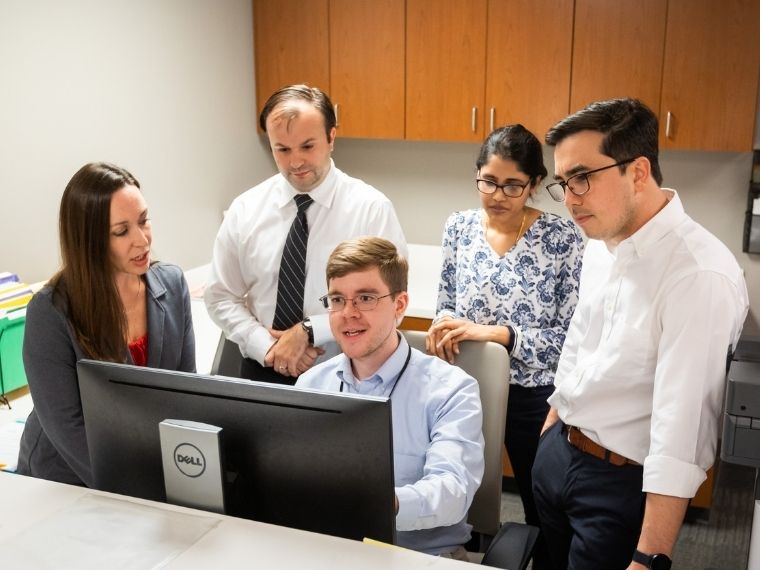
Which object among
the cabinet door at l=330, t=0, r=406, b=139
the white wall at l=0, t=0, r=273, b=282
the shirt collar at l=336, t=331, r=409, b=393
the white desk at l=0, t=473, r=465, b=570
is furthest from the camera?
the cabinet door at l=330, t=0, r=406, b=139

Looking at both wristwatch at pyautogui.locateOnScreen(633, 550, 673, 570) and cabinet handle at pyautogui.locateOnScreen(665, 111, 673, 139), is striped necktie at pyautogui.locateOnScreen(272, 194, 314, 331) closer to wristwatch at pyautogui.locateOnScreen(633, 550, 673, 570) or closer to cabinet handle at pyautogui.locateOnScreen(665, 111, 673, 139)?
wristwatch at pyautogui.locateOnScreen(633, 550, 673, 570)

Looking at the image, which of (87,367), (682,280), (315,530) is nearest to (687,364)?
(682,280)

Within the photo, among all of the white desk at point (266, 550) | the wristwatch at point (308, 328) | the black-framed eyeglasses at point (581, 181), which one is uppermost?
the black-framed eyeglasses at point (581, 181)

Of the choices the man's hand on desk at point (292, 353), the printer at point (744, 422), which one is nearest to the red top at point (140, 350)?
the man's hand on desk at point (292, 353)

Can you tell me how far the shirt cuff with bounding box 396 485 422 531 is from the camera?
4.75 feet

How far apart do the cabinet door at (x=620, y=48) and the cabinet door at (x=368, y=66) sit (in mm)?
794

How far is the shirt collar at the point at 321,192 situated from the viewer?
7.37ft

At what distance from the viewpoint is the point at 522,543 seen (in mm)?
1592

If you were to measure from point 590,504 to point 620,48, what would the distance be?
7.24 feet

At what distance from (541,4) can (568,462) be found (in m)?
2.25

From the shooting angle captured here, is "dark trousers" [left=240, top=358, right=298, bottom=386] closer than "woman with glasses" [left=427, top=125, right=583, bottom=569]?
No

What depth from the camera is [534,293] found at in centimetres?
213

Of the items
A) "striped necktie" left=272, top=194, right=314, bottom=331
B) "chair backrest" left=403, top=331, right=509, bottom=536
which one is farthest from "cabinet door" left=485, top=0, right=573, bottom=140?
"chair backrest" left=403, top=331, right=509, bottom=536

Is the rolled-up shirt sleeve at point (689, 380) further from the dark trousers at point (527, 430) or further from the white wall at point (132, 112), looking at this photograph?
the white wall at point (132, 112)
